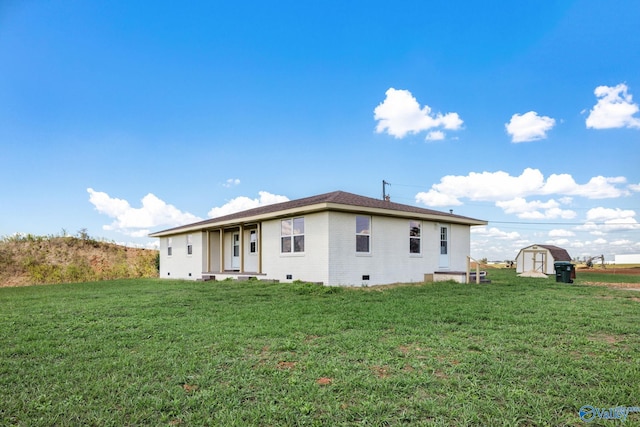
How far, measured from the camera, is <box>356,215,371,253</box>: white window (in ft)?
45.9

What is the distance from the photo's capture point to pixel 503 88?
15.1m

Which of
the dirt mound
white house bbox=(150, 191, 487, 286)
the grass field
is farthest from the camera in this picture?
the dirt mound

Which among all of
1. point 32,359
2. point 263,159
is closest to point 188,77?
point 263,159

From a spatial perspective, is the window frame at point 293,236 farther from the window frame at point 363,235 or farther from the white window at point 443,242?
the white window at point 443,242

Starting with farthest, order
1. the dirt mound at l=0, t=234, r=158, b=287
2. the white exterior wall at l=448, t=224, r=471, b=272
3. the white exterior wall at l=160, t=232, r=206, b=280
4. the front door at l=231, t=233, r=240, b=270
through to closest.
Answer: the dirt mound at l=0, t=234, r=158, b=287
the white exterior wall at l=160, t=232, r=206, b=280
the front door at l=231, t=233, r=240, b=270
the white exterior wall at l=448, t=224, r=471, b=272

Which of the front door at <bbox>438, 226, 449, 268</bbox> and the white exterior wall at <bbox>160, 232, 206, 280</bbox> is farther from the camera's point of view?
the white exterior wall at <bbox>160, 232, 206, 280</bbox>

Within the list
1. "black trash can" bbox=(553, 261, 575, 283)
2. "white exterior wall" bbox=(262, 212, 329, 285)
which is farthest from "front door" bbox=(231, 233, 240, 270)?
"black trash can" bbox=(553, 261, 575, 283)

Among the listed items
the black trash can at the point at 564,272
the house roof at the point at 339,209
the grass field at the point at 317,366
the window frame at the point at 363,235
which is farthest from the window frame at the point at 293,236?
the black trash can at the point at 564,272

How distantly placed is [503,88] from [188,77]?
506 inches

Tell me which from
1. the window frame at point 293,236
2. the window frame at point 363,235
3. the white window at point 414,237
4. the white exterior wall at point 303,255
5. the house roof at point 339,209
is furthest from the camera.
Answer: the white window at point 414,237

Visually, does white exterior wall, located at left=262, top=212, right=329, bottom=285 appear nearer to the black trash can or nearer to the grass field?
the grass field

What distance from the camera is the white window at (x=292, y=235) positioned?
14281 mm

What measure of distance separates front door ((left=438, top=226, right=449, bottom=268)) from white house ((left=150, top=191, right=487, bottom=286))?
0.05 metres

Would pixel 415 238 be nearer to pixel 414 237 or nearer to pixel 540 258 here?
pixel 414 237
